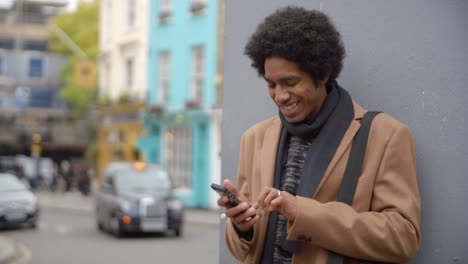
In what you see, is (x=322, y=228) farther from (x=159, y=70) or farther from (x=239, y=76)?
(x=159, y=70)

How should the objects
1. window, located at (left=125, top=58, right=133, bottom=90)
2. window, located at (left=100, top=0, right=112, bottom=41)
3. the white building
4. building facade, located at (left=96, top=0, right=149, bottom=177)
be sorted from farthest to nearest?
window, located at (left=100, top=0, right=112, bottom=41), window, located at (left=125, top=58, right=133, bottom=90), building facade, located at (left=96, top=0, right=149, bottom=177), the white building

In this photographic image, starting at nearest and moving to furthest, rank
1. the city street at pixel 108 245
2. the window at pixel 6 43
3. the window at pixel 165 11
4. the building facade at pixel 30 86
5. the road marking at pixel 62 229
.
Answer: the city street at pixel 108 245 → the road marking at pixel 62 229 → the window at pixel 165 11 → the building facade at pixel 30 86 → the window at pixel 6 43

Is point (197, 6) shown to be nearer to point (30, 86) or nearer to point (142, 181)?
point (142, 181)

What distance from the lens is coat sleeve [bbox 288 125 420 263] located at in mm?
2176

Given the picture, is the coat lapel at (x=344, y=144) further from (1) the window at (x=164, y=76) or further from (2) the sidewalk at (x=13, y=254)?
(1) the window at (x=164, y=76)

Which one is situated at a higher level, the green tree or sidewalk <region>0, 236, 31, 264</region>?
the green tree

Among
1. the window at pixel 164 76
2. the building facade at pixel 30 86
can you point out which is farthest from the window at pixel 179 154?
the building facade at pixel 30 86

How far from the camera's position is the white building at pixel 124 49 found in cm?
3100

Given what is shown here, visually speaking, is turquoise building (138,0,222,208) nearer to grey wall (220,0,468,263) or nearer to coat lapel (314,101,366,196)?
grey wall (220,0,468,263)

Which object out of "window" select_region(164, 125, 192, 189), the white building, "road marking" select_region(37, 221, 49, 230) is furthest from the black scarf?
the white building

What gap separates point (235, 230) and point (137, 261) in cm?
1009

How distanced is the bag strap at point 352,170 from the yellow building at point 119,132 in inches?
1130

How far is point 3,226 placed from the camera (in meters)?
17.9

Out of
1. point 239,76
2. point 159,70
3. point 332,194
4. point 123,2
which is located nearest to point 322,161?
point 332,194
